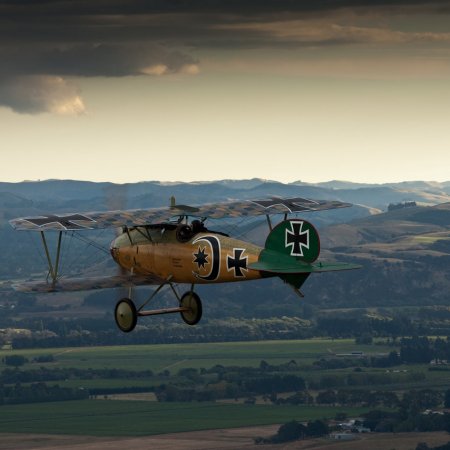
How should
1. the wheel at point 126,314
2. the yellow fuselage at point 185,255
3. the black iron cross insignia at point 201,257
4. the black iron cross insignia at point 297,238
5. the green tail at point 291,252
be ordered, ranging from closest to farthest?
the green tail at point 291,252 < the black iron cross insignia at point 297,238 < the yellow fuselage at point 185,255 < the black iron cross insignia at point 201,257 < the wheel at point 126,314

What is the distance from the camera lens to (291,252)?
59719 millimetres

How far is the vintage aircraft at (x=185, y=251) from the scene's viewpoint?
59656 millimetres

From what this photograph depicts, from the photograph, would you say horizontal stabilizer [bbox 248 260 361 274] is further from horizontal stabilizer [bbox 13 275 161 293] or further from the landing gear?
horizontal stabilizer [bbox 13 275 161 293]

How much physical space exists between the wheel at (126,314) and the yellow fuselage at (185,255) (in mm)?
1914

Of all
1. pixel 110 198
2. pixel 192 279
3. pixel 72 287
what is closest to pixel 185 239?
pixel 192 279

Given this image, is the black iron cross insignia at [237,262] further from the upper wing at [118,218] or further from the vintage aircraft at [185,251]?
the upper wing at [118,218]

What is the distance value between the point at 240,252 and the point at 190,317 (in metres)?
5.86

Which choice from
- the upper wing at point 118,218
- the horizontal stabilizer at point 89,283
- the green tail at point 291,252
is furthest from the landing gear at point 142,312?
the green tail at point 291,252

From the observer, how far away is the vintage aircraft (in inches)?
2349

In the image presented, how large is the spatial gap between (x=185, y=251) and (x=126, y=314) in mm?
4470

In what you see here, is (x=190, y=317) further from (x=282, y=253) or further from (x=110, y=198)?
(x=110, y=198)

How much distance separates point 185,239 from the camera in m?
63.3

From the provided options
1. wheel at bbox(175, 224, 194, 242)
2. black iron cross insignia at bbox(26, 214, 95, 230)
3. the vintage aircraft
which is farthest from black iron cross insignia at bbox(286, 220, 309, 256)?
black iron cross insignia at bbox(26, 214, 95, 230)

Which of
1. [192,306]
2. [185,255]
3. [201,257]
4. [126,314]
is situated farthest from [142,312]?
[201,257]
